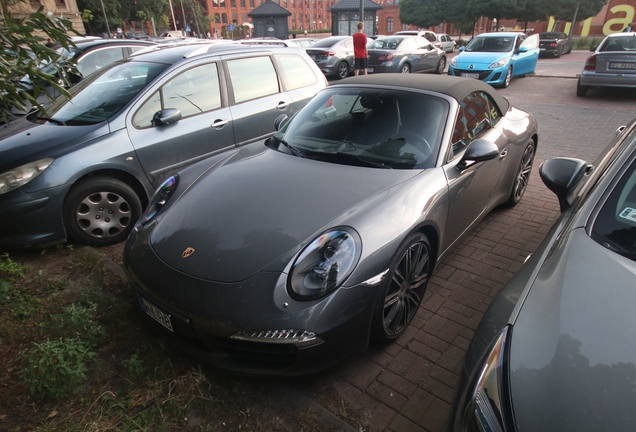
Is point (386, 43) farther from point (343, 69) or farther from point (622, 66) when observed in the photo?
point (622, 66)

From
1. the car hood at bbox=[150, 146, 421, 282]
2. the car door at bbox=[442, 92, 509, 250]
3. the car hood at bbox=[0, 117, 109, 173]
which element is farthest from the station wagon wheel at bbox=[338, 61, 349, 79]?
the car hood at bbox=[150, 146, 421, 282]

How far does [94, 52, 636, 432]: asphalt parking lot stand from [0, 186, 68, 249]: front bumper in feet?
8.20

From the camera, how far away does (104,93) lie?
13.7ft

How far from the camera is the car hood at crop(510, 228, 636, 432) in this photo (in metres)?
1.19

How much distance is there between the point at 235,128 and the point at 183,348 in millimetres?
2920

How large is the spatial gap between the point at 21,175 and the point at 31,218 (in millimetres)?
356

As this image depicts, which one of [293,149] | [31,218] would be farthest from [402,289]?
[31,218]

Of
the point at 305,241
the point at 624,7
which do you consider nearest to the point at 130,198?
the point at 305,241

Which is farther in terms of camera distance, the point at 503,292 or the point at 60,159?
the point at 60,159

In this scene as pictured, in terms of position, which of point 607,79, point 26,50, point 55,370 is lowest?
point 607,79

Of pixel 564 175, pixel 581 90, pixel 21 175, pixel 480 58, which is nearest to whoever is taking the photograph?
pixel 564 175

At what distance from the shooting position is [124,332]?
2.62 meters

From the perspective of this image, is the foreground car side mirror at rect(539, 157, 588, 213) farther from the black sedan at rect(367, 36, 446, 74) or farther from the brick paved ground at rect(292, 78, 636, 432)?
the black sedan at rect(367, 36, 446, 74)

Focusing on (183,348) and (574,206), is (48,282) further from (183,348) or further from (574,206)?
(574,206)
